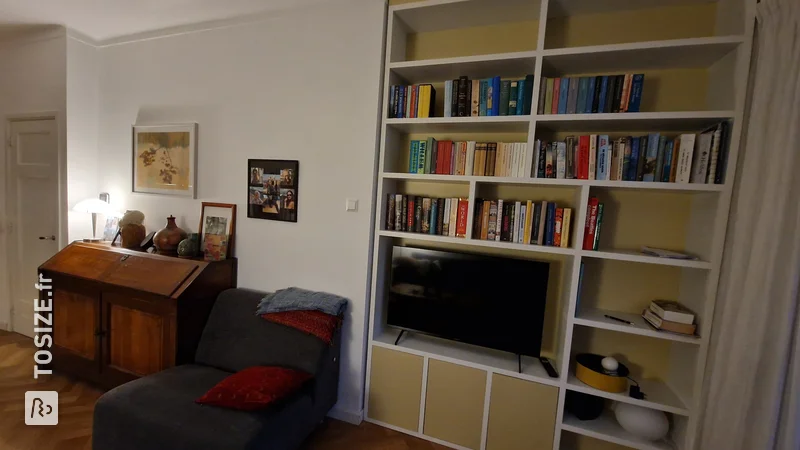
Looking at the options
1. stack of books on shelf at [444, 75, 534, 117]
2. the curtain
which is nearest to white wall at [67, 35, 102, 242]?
stack of books on shelf at [444, 75, 534, 117]

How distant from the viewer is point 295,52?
2.21 meters

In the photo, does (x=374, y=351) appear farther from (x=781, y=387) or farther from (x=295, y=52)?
(x=295, y=52)

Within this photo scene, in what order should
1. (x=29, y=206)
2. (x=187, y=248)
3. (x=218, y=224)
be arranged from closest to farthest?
(x=187, y=248) → (x=218, y=224) → (x=29, y=206)

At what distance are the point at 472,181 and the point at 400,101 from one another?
656 millimetres

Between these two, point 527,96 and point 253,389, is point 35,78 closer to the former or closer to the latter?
point 253,389

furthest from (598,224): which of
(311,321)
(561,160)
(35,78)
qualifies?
(35,78)

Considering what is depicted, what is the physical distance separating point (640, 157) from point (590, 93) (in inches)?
15.7

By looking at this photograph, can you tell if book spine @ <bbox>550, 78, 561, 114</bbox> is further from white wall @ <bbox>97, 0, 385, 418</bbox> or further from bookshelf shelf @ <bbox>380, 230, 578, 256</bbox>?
white wall @ <bbox>97, 0, 385, 418</bbox>

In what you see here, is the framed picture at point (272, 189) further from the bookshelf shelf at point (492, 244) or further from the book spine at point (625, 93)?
the book spine at point (625, 93)

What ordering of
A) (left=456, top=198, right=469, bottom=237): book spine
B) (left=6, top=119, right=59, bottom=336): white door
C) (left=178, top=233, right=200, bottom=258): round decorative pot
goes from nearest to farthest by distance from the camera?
(left=456, top=198, right=469, bottom=237): book spine, (left=178, top=233, right=200, bottom=258): round decorative pot, (left=6, top=119, right=59, bottom=336): white door

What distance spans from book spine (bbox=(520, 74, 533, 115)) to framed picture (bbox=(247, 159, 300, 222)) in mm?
1443

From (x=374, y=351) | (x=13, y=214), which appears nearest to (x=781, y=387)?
(x=374, y=351)

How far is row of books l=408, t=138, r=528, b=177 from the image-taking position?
5.85 ft

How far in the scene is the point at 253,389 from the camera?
161cm
